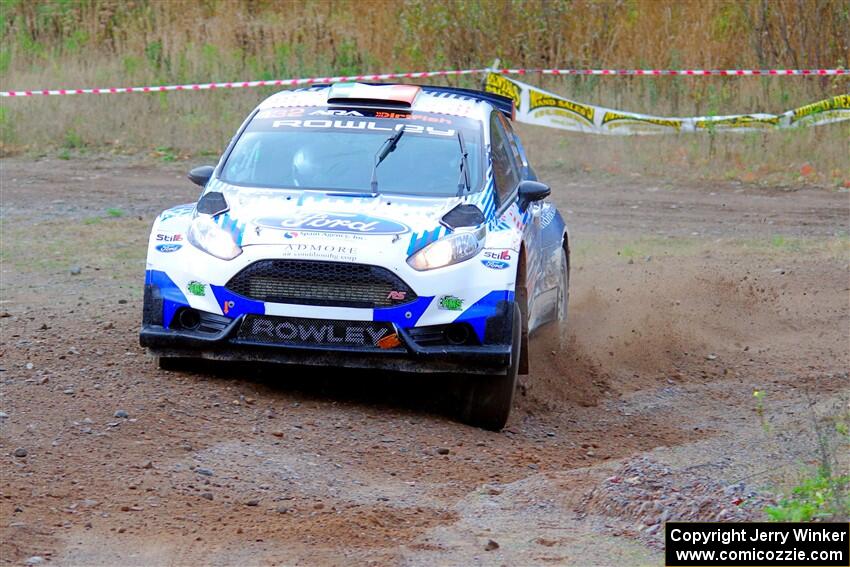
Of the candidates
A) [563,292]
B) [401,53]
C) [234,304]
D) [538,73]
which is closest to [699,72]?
[538,73]

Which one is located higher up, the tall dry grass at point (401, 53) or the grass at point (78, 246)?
the tall dry grass at point (401, 53)

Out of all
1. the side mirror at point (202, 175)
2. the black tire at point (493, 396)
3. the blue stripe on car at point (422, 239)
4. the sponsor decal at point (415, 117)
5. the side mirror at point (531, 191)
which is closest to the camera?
the blue stripe on car at point (422, 239)

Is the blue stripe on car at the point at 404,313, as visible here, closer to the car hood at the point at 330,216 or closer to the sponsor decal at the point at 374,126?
the car hood at the point at 330,216

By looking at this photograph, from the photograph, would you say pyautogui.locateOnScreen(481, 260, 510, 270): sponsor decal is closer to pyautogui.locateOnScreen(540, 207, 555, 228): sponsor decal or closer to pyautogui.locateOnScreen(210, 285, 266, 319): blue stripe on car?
pyautogui.locateOnScreen(210, 285, 266, 319): blue stripe on car

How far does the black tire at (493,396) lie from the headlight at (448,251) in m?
0.40

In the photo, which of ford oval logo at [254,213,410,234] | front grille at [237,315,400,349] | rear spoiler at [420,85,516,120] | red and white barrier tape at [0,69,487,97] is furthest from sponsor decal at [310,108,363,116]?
red and white barrier tape at [0,69,487,97]

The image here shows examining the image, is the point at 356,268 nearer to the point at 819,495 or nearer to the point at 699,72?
the point at 819,495

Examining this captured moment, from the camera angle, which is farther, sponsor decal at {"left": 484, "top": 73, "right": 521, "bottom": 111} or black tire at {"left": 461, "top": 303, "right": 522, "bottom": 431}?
sponsor decal at {"left": 484, "top": 73, "right": 521, "bottom": 111}

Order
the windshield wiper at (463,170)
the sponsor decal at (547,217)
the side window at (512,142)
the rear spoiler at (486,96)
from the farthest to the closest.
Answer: the side window at (512,142)
the rear spoiler at (486,96)
the sponsor decal at (547,217)
the windshield wiper at (463,170)

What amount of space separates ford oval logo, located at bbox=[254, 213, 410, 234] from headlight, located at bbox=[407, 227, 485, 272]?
19 centimetres

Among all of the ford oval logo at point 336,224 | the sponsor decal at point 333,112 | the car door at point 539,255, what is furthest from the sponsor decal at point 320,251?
the sponsor decal at point 333,112

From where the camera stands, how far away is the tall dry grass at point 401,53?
20469 millimetres

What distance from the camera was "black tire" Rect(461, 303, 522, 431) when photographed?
724cm

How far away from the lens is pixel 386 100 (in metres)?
8.51
